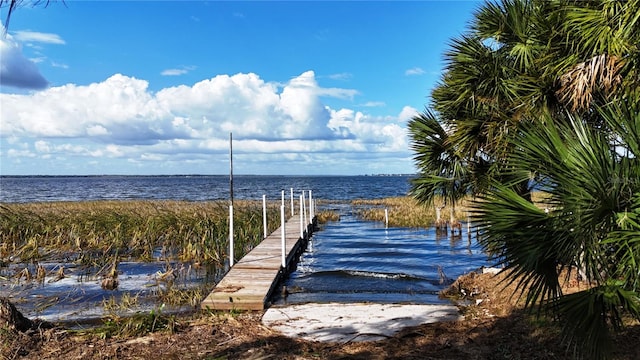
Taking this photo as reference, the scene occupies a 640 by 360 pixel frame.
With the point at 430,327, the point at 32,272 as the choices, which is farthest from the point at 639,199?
the point at 32,272

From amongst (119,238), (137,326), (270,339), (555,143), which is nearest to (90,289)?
(119,238)

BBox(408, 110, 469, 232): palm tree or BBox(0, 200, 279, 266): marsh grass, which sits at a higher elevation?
BBox(408, 110, 469, 232): palm tree

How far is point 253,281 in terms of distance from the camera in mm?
8992

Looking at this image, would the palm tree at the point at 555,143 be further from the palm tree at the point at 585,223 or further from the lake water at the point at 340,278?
the lake water at the point at 340,278

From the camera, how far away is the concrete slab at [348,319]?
607 cm

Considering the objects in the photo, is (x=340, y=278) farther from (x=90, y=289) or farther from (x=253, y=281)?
(x=90, y=289)

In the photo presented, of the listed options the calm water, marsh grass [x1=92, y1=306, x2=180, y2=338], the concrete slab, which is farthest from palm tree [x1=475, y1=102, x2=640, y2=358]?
the calm water

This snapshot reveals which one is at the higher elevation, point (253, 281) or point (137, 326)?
point (137, 326)

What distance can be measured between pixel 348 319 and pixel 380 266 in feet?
22.5

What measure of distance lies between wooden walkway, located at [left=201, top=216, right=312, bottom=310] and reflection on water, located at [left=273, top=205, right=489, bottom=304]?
512 mm

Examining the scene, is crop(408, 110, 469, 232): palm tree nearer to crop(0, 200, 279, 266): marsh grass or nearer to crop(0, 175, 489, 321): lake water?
crop(0, 175, 489, 321): lake water

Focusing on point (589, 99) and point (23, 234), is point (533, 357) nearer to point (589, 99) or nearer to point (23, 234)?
point (589, 99)

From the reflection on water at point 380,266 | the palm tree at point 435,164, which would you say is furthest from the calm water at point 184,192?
the palm tree at point 435,164

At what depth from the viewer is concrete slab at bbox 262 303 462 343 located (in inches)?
239
